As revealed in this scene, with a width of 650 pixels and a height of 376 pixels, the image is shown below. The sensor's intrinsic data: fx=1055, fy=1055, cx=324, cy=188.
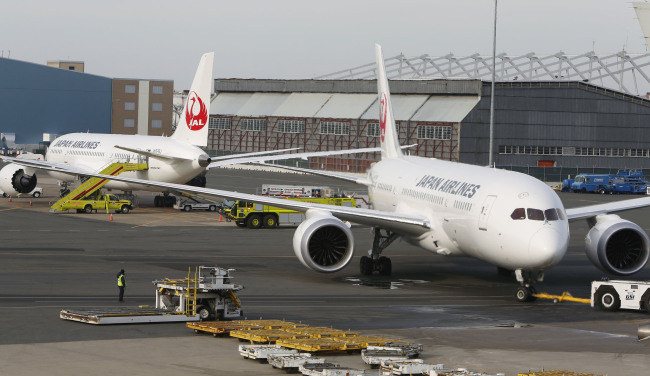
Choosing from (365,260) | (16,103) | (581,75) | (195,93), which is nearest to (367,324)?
(365,260)

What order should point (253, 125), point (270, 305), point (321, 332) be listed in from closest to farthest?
→ point (321, 332), point (270, 305), point (253, 125)

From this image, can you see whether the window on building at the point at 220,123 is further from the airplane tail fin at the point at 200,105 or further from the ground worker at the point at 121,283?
the ground worker at the point at 121,283

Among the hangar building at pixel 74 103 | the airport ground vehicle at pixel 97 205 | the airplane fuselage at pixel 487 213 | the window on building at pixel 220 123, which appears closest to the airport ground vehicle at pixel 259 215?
the airport ground vehicle at pixel 97 205

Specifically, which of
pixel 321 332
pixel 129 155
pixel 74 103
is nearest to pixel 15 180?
pixel 129 155

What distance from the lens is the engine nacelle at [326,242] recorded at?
42.7 meters

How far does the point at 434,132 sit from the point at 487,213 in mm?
93685

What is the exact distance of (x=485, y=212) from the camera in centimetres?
4038

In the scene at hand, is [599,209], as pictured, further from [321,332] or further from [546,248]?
[321,332]

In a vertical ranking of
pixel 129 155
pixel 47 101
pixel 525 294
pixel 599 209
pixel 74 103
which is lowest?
pixel 525 294

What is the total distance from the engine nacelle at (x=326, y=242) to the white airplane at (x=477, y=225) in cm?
4

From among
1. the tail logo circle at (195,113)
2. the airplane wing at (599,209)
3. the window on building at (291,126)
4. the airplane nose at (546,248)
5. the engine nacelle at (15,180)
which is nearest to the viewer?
the airplane nose at (546,248)

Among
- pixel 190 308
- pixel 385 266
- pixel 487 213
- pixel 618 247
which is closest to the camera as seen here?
pixel 190 308

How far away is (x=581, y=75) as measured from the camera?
141250 mm

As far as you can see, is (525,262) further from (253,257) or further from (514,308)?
(253,257)
